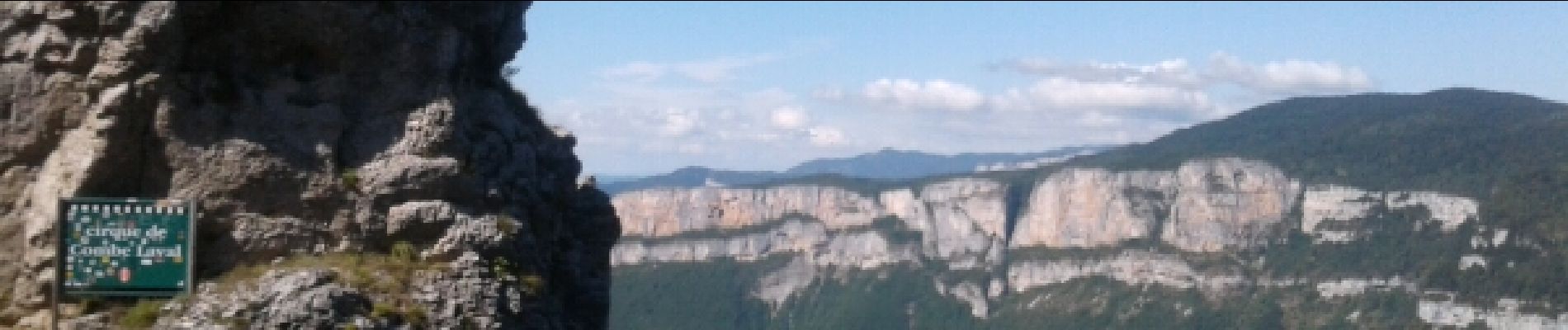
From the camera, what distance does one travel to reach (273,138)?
23.2 meters

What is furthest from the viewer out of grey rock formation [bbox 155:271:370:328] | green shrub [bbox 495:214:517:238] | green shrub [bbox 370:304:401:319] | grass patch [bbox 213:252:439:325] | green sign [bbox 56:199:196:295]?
green shrub [bbox 495:214:517:238]

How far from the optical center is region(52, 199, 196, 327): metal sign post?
72.0ft

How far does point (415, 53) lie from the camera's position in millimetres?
24312

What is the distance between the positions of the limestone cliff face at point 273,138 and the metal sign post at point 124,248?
16.6 inches

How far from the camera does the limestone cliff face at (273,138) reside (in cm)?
2203

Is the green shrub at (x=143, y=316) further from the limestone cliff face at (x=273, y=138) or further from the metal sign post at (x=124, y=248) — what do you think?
the limestone cliff face at (x=273, y=138)

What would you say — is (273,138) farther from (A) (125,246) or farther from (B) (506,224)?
(B) (506,224)

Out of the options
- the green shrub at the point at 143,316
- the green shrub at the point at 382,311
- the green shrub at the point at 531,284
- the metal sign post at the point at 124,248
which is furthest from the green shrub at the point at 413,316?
the green shrub at the point at 143,316

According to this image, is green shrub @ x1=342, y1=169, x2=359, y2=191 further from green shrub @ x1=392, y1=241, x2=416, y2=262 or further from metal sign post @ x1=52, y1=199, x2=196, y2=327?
metal sign post @ x1=52, y1=199, x2=196, y2=327

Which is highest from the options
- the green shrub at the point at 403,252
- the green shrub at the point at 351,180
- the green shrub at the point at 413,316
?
the green shrub at the point at 351,180

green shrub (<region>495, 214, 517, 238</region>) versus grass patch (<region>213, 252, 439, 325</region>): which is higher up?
green shrub (<region>495, 214, 517, 238</region>)

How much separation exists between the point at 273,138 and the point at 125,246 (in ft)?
8.60

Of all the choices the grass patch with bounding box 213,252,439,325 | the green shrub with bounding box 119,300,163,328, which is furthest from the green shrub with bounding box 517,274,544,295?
the green shrub with bounding box 119,300,163,328

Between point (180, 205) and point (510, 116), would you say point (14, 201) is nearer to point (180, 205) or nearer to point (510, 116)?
point (180, 205)
